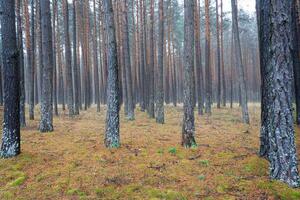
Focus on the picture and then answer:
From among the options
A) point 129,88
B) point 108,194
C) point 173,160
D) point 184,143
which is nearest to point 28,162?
point 108,194

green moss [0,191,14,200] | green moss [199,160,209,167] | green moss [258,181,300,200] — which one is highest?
green moss [199,160,209,167]

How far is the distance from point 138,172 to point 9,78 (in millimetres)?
4329

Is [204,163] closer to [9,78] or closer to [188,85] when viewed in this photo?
[188,85]

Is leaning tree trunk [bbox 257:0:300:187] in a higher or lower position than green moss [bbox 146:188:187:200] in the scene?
higher

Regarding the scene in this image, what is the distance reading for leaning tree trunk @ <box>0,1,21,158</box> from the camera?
23.2ft

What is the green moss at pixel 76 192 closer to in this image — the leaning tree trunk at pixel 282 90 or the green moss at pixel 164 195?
the green moss at pixel 164 195

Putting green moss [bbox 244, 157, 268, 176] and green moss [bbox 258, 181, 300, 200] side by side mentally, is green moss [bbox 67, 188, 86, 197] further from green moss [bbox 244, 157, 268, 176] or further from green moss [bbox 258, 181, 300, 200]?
green moss [bbox 244, 157, 268, 176]

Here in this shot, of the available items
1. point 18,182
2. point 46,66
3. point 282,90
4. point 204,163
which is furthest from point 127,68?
point 282,90

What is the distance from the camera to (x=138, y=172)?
6.37m

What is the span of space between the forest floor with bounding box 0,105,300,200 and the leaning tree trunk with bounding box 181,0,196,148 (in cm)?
49

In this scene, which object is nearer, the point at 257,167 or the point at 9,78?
the point at 257,167

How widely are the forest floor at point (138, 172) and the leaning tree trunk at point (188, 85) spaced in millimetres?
487

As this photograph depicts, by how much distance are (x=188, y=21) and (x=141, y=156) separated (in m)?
4.53

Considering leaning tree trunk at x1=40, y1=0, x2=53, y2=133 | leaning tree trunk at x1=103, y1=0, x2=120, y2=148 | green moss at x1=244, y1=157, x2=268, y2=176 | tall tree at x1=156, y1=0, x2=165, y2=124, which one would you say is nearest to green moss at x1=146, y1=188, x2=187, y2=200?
green moss at x1=244, y1=157, x2=268, y2=176
